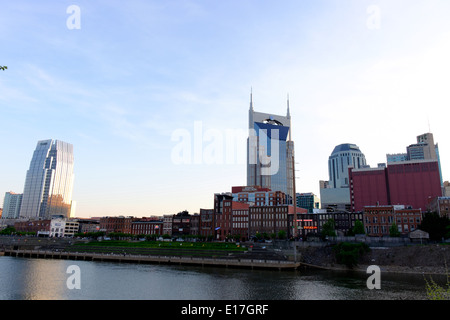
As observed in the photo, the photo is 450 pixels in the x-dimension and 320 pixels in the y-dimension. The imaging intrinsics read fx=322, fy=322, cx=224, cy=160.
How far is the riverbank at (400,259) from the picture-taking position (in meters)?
79.8

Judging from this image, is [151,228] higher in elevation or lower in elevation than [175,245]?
higher

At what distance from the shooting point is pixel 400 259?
85250mm

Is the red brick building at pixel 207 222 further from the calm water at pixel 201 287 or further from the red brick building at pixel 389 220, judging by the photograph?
the calm water at pixel 201 287

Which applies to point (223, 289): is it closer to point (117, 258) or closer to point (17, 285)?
point (17, 285)

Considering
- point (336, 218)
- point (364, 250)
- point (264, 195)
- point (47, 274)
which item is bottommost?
point (47, 274)

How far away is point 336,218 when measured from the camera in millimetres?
150250

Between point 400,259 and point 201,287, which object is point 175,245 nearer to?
point 201,287

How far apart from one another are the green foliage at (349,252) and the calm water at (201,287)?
1107 centimetres

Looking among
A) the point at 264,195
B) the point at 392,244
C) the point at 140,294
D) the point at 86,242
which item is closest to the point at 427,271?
the point at 392,244

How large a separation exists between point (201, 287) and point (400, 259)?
188ft

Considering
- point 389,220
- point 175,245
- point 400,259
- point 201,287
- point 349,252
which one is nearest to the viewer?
point 201,287

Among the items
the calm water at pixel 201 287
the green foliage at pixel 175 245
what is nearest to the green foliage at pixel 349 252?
the calm water at pixel 201 287

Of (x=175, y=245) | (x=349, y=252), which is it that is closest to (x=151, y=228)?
(x=175, y=245)
